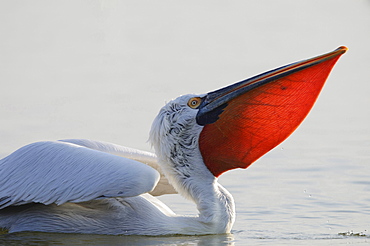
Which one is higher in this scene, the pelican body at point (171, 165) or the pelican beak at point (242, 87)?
the pelican beak at point (242, 87)

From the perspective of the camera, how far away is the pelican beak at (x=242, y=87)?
5980mm

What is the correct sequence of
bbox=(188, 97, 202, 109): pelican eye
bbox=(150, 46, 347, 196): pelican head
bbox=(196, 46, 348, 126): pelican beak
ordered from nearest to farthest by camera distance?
1. bbox=(196, 46, 348, 126): pelican beak
2. bbox=(150, 46, 347, 196): pelican head
3. bbox=(188, 97, 202, 109): pelican eye

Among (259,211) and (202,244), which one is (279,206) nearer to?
(259,211)

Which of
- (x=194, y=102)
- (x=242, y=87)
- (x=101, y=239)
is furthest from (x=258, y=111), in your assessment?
(x=101, y=239)

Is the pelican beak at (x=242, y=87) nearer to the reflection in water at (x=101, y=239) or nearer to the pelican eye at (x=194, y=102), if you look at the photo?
the pelican eye at (x=194, y=102)

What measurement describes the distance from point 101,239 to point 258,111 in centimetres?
144

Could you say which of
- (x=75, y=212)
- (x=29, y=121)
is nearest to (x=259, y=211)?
(x=75, y=212)

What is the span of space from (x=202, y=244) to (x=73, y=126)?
17.7 ft

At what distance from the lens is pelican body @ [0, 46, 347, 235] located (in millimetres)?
5781

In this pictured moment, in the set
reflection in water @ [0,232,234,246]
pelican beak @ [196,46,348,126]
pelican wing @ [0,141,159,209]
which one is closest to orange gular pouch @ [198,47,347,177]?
pelican beak @ [196,46,348,126]

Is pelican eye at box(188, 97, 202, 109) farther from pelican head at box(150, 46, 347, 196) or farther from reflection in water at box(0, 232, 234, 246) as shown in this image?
reflection in water at box(0, 232, 234, 246)

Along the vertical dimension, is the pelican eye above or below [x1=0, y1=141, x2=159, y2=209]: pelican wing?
above

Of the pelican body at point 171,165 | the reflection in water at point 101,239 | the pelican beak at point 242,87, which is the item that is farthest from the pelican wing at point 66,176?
the pelican beak at point 242,87

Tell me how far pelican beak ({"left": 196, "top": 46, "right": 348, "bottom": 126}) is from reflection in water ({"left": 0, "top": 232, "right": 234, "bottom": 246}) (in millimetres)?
864
